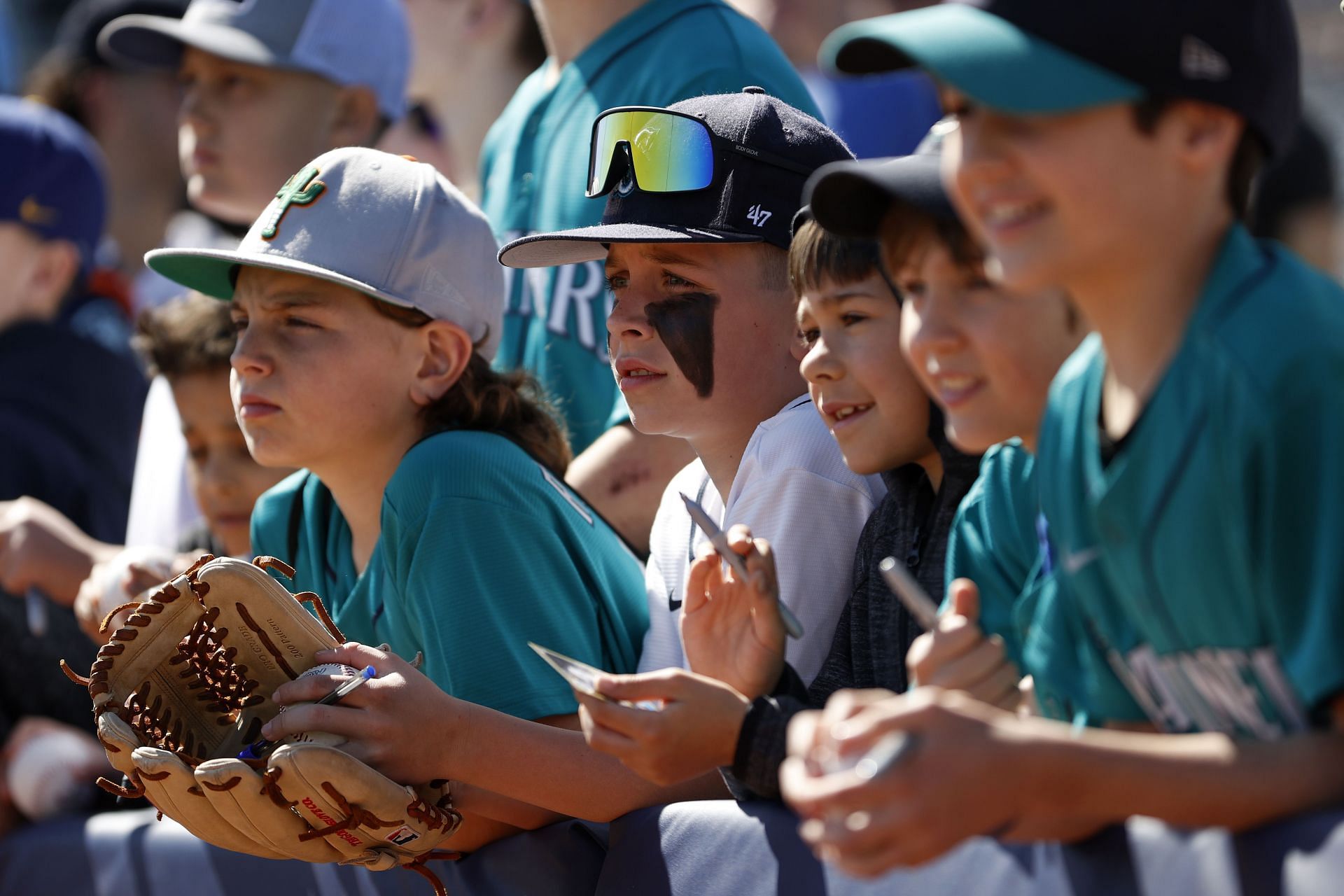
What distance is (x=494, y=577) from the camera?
2582 millimetres

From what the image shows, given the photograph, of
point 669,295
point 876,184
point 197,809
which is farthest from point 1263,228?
point 197,809

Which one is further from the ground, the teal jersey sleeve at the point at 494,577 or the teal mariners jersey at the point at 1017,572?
the teal mariners jersey at the point at 1017,572

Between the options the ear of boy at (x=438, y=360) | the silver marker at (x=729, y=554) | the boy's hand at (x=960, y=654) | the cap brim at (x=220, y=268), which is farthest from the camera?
the ear of boy at (x=438, y=360)

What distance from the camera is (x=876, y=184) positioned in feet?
6.03

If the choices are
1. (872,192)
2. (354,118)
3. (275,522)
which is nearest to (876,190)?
(872,192)

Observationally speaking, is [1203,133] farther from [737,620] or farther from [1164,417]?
[737,620]

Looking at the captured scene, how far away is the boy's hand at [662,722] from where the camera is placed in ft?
6.18

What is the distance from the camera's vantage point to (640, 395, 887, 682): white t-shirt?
8.11ft

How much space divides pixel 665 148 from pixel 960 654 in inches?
46.9

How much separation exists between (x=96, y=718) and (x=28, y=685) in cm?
174

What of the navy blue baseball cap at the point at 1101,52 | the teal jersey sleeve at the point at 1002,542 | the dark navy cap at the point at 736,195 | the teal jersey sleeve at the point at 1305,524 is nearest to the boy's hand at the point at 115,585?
the dark navy cap at the point at 736,195

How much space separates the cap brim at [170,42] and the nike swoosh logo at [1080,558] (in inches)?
125

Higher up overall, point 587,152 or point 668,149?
point 668,149

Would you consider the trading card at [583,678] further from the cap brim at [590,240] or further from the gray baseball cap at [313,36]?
the gray baseball cap at [313,36]
